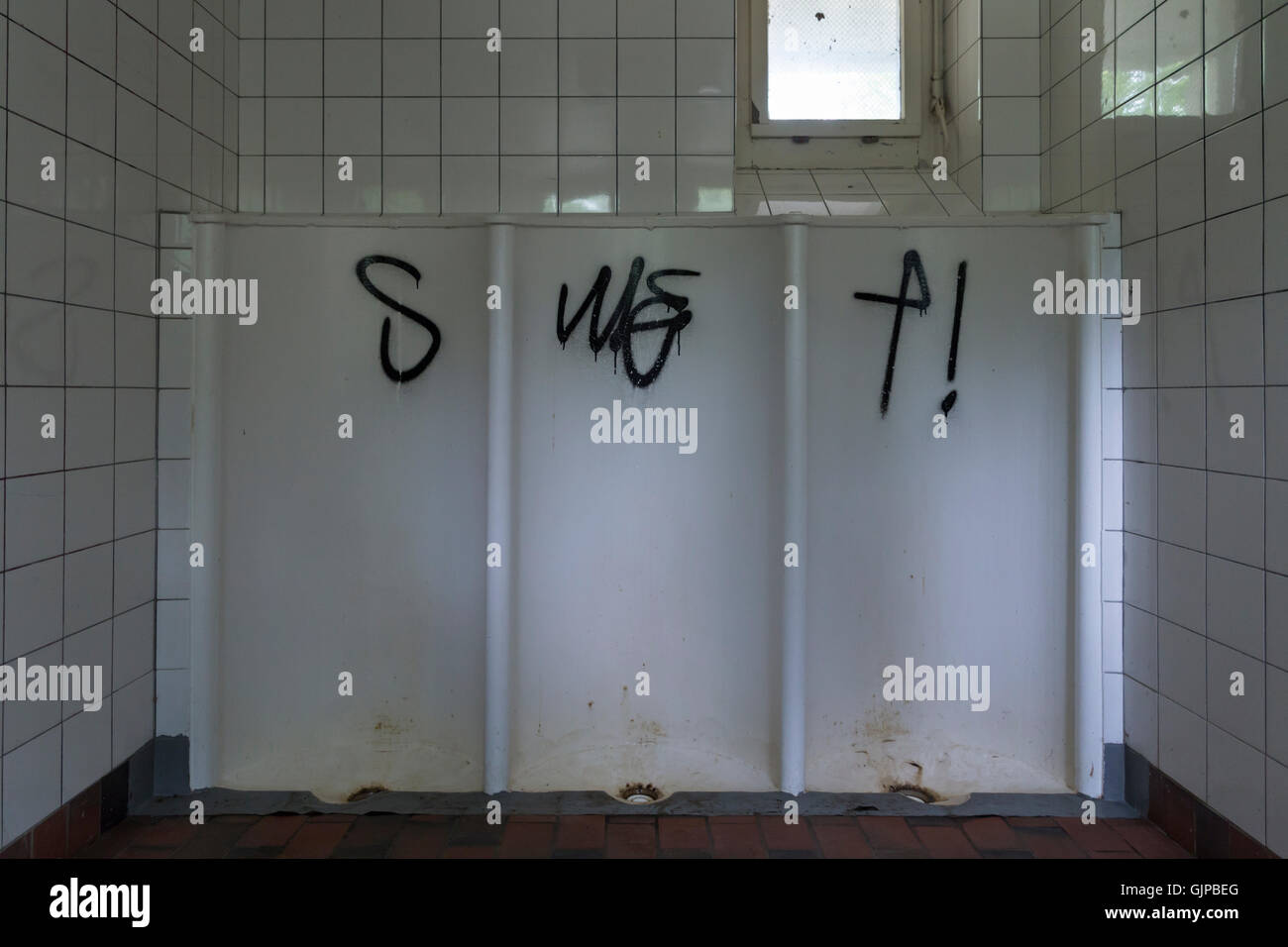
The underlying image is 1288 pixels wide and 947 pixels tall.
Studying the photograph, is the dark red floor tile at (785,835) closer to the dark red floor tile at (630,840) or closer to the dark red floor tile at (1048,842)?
the dark red floor tile at (630,840)

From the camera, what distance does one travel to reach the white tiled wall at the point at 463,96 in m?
3.30

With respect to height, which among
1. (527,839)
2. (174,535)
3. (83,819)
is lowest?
(527,839)

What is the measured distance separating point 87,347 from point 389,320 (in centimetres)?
86

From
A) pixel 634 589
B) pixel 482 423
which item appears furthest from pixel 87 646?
pixel 634 589

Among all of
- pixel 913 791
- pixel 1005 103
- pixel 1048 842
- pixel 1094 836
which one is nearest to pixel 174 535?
pixel 913 791

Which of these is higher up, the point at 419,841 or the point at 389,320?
the point at 389,320

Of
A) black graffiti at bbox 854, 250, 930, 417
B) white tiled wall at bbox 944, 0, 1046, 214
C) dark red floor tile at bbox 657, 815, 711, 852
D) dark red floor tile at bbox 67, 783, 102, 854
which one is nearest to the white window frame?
white tiled wall at bbox 944, 0, 1046, 214

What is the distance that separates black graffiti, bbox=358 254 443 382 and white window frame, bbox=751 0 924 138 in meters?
1.55

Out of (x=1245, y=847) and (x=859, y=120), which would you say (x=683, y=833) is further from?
(x=859, y=120)

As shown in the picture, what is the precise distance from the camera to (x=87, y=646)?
2.58 metres

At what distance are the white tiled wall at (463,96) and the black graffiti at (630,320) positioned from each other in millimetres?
491

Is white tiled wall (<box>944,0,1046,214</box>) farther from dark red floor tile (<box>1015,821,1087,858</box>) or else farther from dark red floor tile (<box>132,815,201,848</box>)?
dark red floor tile (<box>132,815,201,848</box>)

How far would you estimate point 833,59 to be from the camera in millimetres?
3631

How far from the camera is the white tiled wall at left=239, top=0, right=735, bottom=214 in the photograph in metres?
3.30
